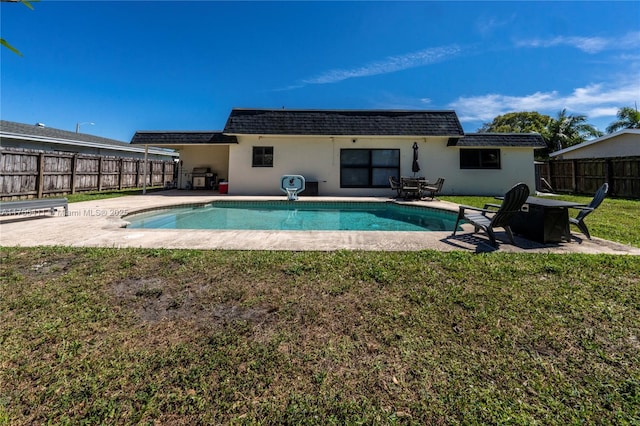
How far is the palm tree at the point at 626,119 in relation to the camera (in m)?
21.8

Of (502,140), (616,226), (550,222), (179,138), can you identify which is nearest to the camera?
(550,222)

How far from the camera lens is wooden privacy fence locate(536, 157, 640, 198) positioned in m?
13.7

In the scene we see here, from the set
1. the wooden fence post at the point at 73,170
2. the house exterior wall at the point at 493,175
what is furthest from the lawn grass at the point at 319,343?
the wooden fence post at the point at 73,170

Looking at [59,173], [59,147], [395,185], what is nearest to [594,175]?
[395,185]

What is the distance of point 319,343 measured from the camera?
2.12 m

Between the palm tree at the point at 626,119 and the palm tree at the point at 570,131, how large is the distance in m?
3.46

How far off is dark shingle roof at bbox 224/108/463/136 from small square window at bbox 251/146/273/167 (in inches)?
36.9

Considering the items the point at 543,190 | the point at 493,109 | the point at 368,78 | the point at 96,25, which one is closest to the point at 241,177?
the point at 96,25

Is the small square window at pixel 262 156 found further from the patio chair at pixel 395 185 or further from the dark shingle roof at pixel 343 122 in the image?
the patio chair at pixel 395 185

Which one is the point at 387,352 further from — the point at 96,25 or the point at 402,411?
the point at 96,25

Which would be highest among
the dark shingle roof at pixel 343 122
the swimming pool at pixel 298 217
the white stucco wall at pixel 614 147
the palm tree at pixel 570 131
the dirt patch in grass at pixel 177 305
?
the palm tree at pixel 570 131

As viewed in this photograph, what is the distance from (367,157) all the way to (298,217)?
6.55 meters

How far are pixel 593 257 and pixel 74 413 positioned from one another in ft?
18.5

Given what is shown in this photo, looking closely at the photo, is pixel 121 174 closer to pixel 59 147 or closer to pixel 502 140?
pixel 59 147
